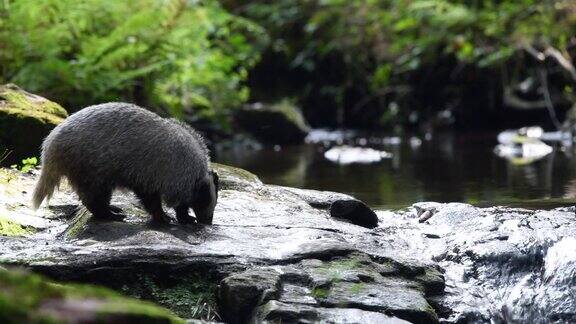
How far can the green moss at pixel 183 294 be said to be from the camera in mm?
5457

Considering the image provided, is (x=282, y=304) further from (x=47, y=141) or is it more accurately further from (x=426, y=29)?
(x=426, y=29)

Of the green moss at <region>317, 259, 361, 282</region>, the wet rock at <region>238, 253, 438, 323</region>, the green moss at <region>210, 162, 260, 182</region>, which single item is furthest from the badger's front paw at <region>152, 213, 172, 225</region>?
the green moss at <region>210, 162, 260, 182</region>

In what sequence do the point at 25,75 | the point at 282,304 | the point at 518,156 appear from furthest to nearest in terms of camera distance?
the point at 518,156 → the point at 25,75 → the point at 282,304

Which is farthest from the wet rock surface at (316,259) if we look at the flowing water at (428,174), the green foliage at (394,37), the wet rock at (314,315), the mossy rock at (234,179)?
the green foliage at (394,37)

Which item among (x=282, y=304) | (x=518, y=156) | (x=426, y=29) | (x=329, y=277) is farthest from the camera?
(x=426, y=29)

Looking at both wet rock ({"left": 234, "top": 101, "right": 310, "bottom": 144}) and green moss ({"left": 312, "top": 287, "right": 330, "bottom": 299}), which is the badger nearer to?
green moss ({"left": 312, "top": 287, "right": 330, "bottom": 299})

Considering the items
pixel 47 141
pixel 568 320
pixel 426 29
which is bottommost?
pixel 568 320

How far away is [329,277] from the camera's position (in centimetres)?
569

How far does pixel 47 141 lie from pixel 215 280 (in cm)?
181

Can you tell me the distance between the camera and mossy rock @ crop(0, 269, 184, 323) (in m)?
2.62

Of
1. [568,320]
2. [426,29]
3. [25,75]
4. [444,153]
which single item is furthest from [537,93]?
[568,320]

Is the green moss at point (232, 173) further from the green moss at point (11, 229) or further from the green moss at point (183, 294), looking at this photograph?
the green moss at point (183, 294)

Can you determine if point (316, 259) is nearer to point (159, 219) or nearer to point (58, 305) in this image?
point (159, 219)

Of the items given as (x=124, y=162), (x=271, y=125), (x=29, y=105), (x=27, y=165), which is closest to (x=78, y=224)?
(x=124, y=162)
